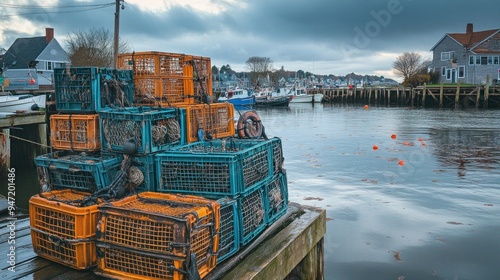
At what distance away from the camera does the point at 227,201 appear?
4.04 metres

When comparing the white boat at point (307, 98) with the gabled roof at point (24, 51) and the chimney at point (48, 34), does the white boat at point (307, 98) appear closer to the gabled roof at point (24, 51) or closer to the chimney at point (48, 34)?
the chimney at point (48, 34)

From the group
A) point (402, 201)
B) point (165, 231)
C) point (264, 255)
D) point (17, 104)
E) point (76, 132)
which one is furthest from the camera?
point (17, 104)

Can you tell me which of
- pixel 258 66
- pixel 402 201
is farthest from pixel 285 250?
pixel 258 66

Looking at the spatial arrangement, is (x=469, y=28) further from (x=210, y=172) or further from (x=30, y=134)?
(x=210, y=172)

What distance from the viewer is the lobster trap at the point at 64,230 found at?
375 centimetres

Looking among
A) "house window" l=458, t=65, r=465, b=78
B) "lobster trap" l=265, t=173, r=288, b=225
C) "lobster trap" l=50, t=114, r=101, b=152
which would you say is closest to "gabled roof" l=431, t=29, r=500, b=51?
"house window" l=458, t=65, r=465, b=78

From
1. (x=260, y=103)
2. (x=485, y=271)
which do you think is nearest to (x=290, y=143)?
(x=485, y=271)

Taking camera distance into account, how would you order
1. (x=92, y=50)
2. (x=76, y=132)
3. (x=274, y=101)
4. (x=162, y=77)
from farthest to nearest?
1. (x=274, y=101)
2. (x=92, y=50)
3. (x=162, y=77)
4. (x=76, y=132)

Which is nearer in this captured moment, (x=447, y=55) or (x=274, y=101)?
(x=447, y=55)

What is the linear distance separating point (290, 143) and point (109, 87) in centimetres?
1808

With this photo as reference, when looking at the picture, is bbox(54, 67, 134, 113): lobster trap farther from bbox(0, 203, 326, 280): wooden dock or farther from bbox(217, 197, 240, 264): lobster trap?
bbox(217, 197, 240, 264): lobster trap

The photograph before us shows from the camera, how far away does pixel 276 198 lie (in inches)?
204

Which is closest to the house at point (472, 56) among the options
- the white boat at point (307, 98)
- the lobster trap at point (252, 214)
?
the white boat at point (307, 98)

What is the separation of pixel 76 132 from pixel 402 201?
8.49m
